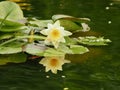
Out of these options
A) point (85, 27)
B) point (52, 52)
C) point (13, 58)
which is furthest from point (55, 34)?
→ point (85, 27)

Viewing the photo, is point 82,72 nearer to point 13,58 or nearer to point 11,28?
point 13,58

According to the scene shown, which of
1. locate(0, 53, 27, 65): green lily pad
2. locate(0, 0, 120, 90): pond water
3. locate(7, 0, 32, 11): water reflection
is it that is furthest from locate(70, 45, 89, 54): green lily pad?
locate(7, 0, 32, 11): water reflection

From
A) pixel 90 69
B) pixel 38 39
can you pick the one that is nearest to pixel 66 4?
pixel 38 39

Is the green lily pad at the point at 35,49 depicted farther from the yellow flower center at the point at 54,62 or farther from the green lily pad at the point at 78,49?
the green lily pad at the point at 78,49

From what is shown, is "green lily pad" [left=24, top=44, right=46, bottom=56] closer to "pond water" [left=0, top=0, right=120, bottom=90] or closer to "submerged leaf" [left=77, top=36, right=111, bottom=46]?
"pond water" [left=0, top=0, right=120, bottom=90]

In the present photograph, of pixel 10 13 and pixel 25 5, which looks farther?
pixel 25 5
